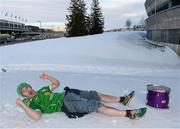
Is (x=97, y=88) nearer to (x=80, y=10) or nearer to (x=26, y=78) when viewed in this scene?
(x=26, y=78)

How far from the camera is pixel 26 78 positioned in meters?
11.0

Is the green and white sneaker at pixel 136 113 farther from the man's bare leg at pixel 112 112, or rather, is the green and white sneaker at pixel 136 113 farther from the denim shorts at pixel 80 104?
the denim shorts at pixel 80 104

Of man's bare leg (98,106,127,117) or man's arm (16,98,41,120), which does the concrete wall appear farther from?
man's arm (16,98,41,120)

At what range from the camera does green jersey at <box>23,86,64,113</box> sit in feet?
18.6

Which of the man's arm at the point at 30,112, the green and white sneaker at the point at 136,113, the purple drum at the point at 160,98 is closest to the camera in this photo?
the man's arm at the point at 30,112

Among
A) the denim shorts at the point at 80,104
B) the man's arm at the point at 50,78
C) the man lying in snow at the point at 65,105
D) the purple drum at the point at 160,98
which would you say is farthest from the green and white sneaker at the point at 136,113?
the man's arm at the point at 50,78

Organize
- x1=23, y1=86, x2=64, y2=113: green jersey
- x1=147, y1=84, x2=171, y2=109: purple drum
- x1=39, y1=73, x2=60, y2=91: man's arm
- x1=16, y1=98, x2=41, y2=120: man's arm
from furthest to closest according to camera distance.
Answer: x1=147, y1=84, x2=171, y2=109: purple drum → x1=39, y1=73, x2=60, y2=91: man's arm → x1=23, y1=86, x2=64, y2=113: green jersey → x1=16, y1=98, x2=41, y2=120: man's arm

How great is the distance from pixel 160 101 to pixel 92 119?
5.95 feet

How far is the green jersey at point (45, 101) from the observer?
5.66 m

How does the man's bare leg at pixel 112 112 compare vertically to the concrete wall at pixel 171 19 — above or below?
below

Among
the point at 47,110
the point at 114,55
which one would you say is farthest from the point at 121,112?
the point at 114,55

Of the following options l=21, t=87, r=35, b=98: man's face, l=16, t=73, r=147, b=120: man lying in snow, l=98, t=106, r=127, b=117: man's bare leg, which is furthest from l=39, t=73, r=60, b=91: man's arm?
l=98, t=106, r=127, b=117: man's bare leg

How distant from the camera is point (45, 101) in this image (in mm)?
5684

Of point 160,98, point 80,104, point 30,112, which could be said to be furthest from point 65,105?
point 160,98
